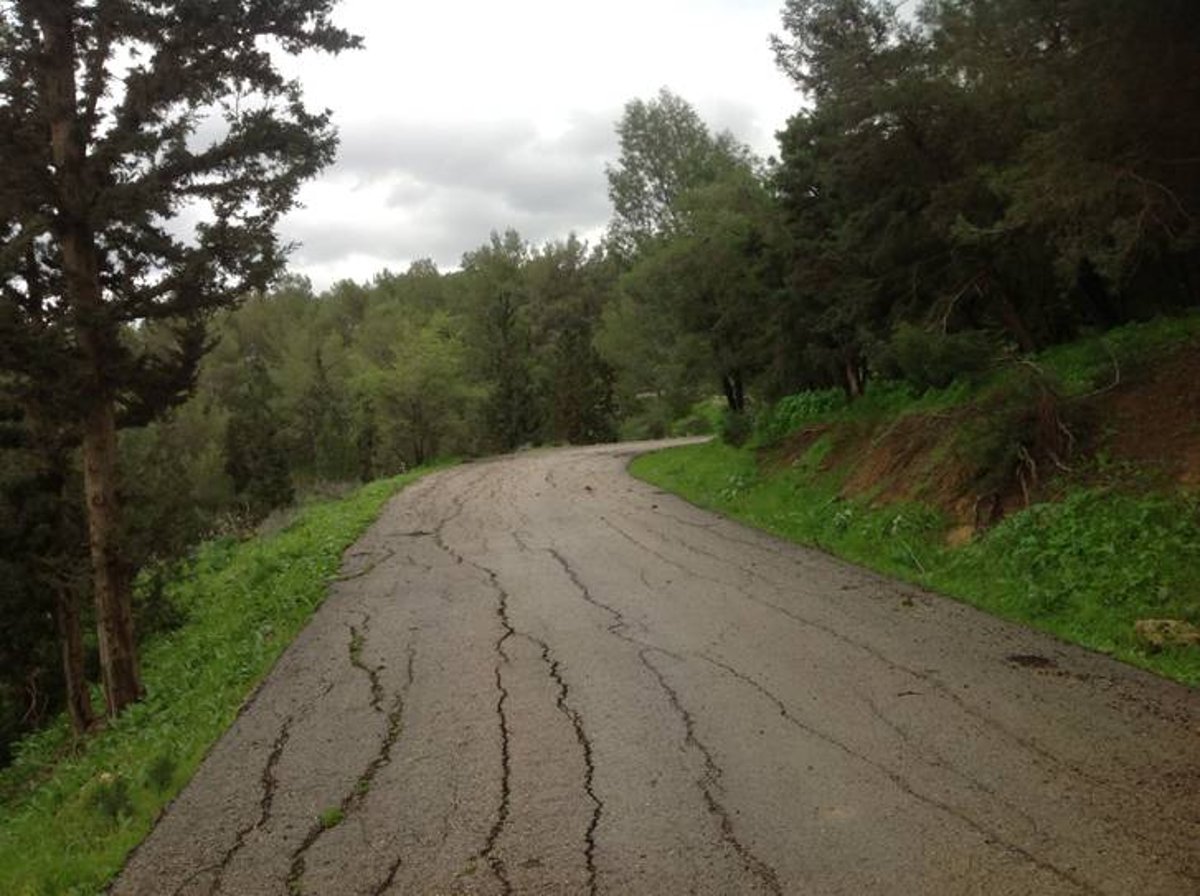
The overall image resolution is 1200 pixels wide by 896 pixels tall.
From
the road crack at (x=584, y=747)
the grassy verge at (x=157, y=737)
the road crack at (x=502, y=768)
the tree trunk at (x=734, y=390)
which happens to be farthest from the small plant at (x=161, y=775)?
the tree trunk at (x=734, y=390)

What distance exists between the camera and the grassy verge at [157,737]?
5094 millimetres

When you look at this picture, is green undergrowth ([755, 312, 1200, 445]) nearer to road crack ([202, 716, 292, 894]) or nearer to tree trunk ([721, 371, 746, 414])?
road crack ([202, 716, 292, 894])

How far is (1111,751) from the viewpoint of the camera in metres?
4.84

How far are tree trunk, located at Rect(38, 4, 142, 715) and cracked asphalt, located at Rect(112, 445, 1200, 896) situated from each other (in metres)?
2.15

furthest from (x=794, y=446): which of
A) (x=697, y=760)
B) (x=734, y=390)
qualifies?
(x=697, y=760)

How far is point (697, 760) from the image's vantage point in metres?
5.16

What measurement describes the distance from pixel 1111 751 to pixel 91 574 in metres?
9.61

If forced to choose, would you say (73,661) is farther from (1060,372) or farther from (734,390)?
(734,390)

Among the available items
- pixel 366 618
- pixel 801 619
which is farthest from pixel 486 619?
pixel 801 619

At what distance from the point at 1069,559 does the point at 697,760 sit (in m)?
5.00

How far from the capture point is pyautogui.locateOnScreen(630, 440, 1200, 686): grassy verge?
7051mm

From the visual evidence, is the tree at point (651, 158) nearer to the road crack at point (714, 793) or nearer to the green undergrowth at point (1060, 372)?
the green undergrowth at point (1060, 372)

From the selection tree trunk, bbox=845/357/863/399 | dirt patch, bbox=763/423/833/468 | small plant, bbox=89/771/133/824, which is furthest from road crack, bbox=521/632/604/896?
tree trunk, bbox=845/357/863/399

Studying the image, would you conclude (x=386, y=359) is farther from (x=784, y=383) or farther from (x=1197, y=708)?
(x=1197, y=708)
